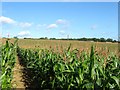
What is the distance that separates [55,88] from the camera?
248 inches

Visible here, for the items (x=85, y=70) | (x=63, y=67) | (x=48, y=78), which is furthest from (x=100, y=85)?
(x=48, y=78)

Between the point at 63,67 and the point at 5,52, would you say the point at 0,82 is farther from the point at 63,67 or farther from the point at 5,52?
the point at 5,52

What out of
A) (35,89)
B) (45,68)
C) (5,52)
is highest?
(5,52)

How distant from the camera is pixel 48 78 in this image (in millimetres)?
7504

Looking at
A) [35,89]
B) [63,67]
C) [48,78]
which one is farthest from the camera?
[35,89]

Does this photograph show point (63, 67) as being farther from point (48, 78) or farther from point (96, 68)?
point (48, 78)

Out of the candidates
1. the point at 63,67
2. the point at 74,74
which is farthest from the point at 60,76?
the point at 74,74

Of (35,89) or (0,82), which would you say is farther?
(35,89)

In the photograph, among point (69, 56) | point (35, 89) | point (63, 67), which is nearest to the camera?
point (63, 67)

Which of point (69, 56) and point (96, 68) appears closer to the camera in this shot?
point (96, 68)

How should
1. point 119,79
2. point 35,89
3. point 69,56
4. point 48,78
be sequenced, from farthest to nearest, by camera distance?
point 35,89 → point 48,78 → point 69,56 → point 119,79

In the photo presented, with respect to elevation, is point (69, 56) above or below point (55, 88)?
above

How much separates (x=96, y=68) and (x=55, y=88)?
1.67 meters

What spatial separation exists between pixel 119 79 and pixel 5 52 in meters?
4.17
